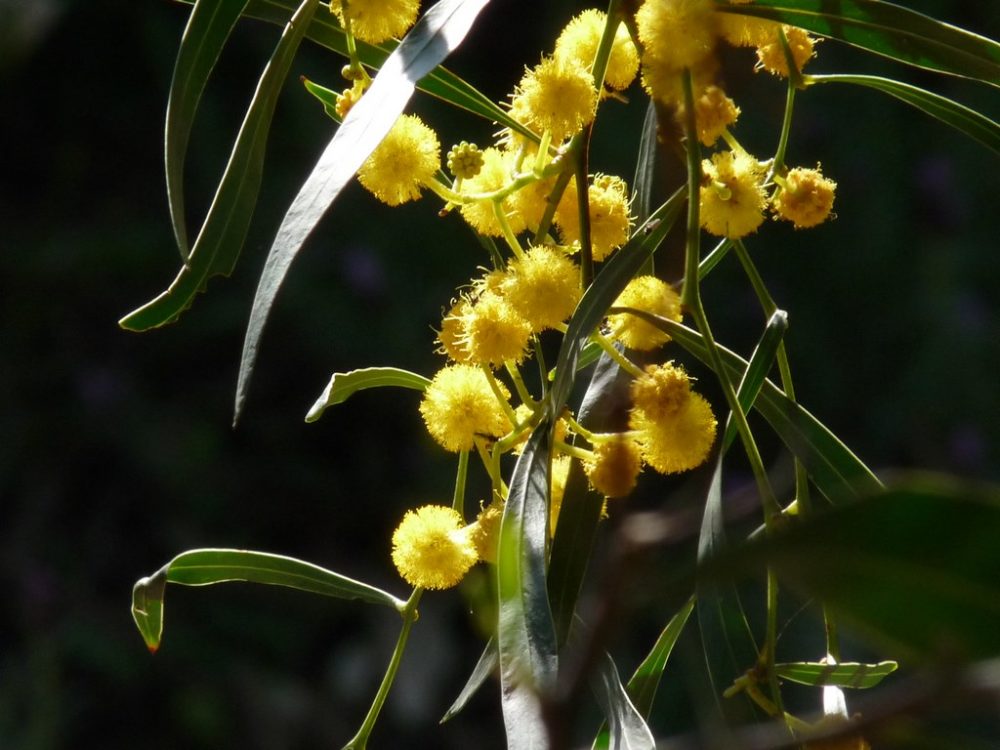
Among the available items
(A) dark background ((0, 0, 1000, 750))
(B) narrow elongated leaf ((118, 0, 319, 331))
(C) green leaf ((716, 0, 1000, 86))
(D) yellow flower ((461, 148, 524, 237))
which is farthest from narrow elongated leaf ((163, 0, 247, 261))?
(A) dark background ((0, 0, 1000, 750))

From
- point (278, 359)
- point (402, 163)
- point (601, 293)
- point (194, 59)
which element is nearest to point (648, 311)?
point (601, 293)

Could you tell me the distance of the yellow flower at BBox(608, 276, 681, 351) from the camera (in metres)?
0.53

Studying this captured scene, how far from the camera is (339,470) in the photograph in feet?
7.49

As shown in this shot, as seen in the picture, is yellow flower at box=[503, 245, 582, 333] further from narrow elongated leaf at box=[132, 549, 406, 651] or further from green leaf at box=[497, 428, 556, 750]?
narrow elongated leaf at box=[132, 549, 406, 651]

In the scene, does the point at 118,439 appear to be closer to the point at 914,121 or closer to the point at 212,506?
the point at 212,506

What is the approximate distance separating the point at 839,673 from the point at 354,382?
0.29 meters

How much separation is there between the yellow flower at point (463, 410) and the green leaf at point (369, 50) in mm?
136

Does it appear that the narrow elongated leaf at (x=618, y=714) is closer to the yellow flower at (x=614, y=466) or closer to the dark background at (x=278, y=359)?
the yellow flower at (x=614, y=466)

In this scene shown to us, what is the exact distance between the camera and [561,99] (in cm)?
52

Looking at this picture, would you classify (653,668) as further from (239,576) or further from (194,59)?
(194,59)

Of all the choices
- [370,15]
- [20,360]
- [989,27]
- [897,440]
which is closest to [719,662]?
[370,15]

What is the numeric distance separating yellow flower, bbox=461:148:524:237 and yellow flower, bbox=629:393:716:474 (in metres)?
0.12

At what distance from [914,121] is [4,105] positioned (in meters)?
1.81

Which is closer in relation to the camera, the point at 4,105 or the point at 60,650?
the point at 60,650
